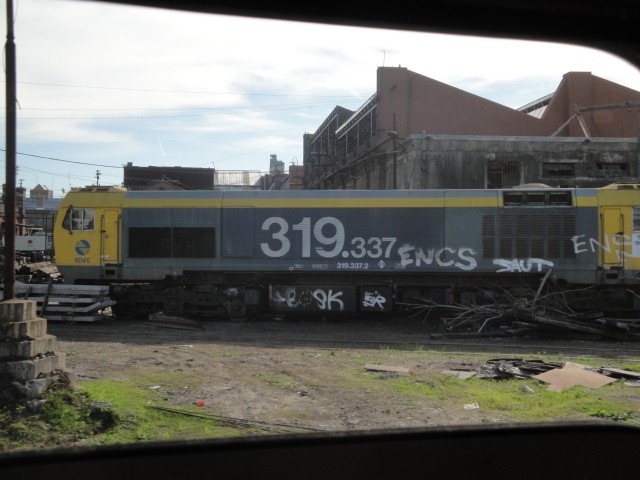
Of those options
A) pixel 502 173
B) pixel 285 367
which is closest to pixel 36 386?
pixel 285 367

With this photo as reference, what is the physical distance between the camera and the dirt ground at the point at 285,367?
6660 mm

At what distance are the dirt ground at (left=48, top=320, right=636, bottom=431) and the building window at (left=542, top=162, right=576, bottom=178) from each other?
1450 centimetres

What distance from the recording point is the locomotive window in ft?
53.4

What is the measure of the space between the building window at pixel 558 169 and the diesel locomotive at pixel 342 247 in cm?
1162

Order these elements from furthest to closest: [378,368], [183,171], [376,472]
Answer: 1. [183,171]
2. [378,368]
3. [376,472]

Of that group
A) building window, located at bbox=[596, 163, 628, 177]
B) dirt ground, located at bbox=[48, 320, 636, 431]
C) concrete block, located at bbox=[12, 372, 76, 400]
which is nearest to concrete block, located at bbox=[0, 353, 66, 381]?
concrete block, located at bbox=[12, 372, 76, 400]

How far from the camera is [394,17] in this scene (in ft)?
10.4

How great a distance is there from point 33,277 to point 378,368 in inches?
493

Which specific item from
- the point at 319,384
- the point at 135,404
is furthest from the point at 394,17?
the point at 319,384

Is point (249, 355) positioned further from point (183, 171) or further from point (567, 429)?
point (183, 171)

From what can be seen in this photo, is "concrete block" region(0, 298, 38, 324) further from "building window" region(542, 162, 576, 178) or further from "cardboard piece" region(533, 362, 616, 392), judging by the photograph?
"building window" region(542, 162, 576, 178)

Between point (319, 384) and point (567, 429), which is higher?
point (567, 429)

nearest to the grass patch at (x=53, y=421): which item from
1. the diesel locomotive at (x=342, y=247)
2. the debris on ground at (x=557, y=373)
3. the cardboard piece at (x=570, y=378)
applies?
the debris on ground at (x=557, y=373)

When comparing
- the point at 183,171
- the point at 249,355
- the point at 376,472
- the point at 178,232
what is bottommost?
the point at 249,355
